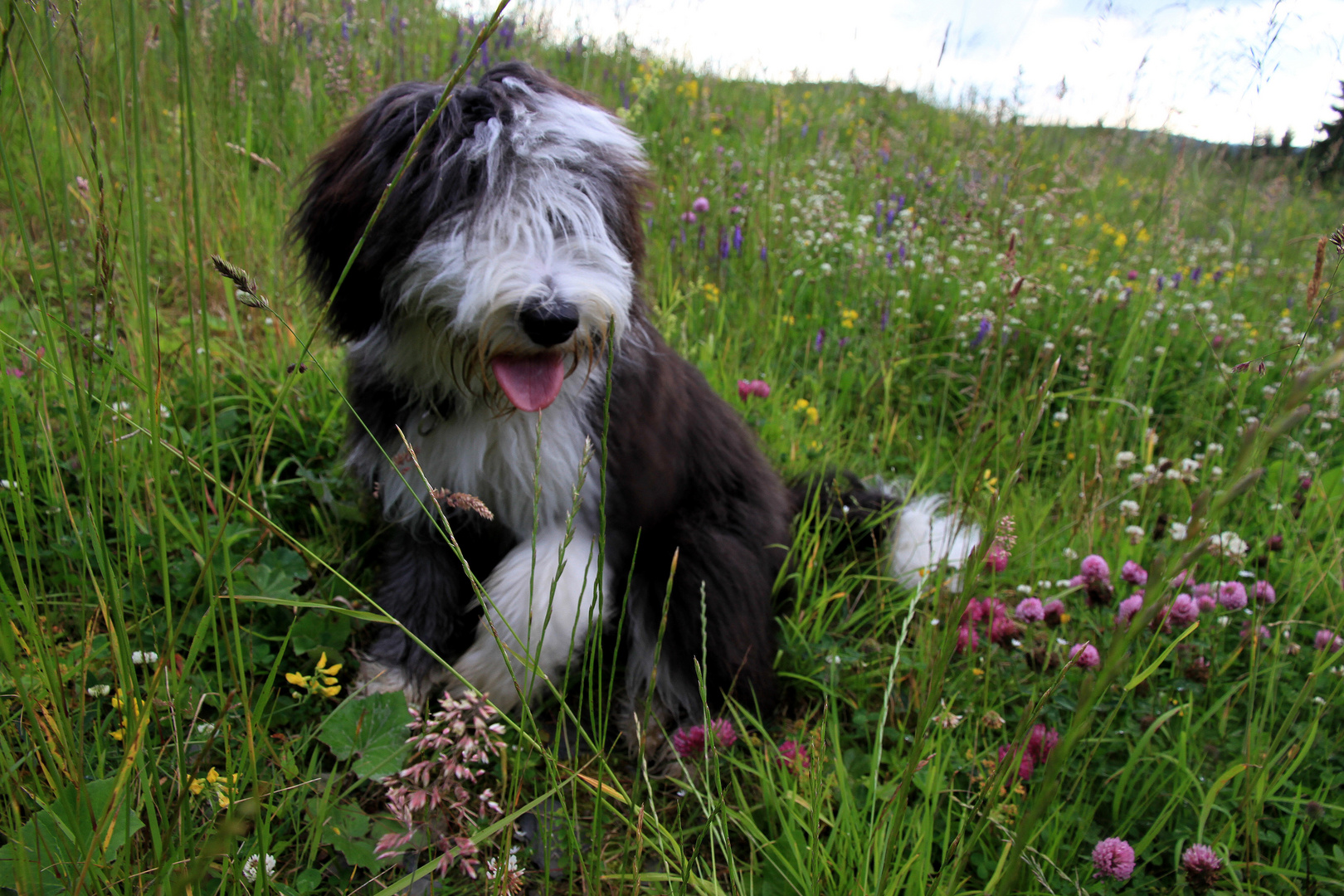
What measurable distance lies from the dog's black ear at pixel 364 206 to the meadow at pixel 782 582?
0.90ft

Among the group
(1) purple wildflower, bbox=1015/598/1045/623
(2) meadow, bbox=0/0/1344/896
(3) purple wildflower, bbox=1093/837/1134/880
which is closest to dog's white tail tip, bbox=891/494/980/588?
(2) meadow, bbox=0/0/1344/896

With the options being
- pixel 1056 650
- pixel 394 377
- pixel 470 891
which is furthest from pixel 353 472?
pixel 1056 650

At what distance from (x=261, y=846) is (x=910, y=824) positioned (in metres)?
1.11

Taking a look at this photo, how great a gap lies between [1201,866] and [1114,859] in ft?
0.49

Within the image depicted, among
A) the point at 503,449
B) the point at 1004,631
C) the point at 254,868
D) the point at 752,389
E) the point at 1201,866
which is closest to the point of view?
the point at 254,868

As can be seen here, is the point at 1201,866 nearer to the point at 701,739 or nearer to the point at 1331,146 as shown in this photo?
the point at 701,739

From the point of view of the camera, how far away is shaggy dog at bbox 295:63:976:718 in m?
1.64

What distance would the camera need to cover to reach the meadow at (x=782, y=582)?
1.00m

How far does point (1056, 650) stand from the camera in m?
1.85

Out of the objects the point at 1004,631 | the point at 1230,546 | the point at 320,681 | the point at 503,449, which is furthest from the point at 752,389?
the point at 320,681

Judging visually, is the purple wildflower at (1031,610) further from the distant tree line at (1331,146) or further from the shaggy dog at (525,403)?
the distant tree line at (1331,146)

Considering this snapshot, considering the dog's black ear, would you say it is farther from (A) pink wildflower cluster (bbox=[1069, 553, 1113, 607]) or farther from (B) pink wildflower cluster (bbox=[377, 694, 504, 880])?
(A) pink wildflower cluster (bbox=[1069, 553, 1113, 607])

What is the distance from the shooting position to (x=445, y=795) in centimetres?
155

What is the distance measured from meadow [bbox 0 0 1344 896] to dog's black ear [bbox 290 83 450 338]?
0.90ft
